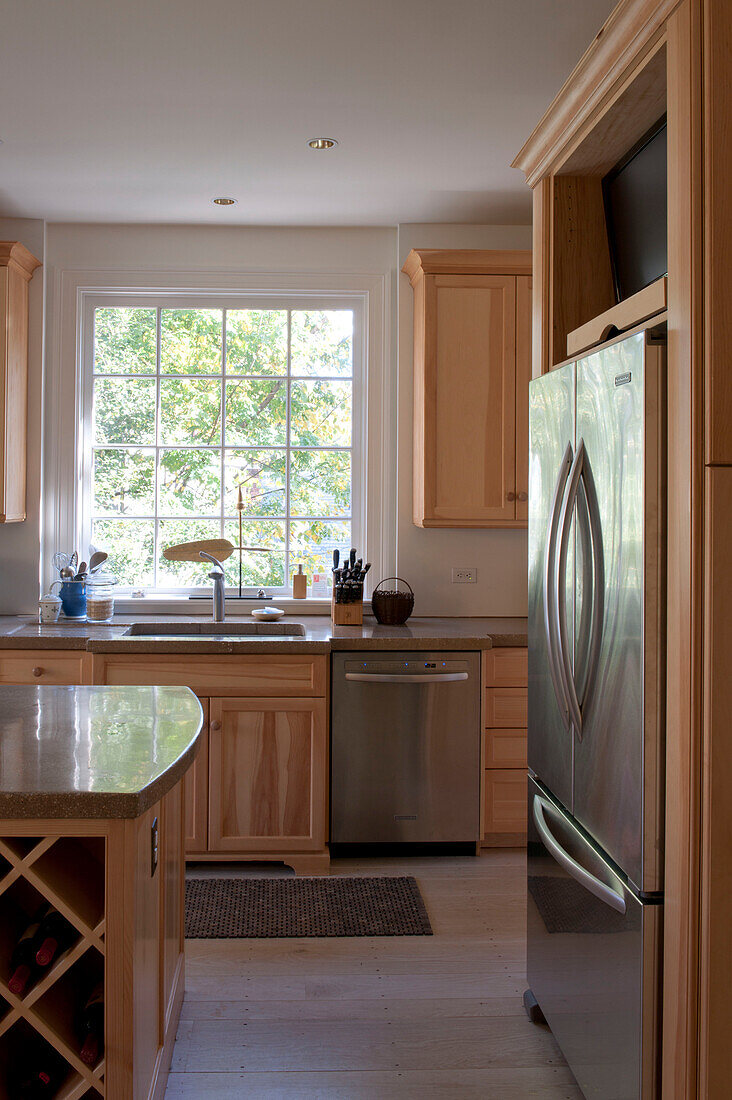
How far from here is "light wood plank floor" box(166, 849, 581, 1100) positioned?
217cm

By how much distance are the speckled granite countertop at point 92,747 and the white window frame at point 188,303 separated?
1.89 m

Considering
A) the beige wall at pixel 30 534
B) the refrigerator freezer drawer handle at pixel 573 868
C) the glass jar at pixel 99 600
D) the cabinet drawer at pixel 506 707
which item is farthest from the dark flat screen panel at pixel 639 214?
the beige wall at pixel 30 534

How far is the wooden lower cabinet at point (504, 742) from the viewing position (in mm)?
3576

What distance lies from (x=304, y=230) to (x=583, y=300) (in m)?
2.08

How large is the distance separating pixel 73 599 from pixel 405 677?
151 centimetres

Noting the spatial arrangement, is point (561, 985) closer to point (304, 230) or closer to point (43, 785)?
point (43, 785)

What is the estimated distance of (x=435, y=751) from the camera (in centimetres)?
349

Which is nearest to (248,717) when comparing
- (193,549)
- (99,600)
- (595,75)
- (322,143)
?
(193,549)

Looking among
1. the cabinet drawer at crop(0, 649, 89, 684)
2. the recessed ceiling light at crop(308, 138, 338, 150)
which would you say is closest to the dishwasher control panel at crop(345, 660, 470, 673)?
the cabinet drawer at crop(0, 649, 89, 684)

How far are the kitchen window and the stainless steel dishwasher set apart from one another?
0.97m

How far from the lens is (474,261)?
149 inches

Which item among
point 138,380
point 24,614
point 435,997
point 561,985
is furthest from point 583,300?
point 24,614

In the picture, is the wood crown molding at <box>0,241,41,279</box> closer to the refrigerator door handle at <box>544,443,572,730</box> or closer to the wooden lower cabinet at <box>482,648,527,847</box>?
the wooden lower cabinet at <box>482,648,527,847</box>

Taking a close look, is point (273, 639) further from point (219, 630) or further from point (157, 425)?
point (157, 425)
